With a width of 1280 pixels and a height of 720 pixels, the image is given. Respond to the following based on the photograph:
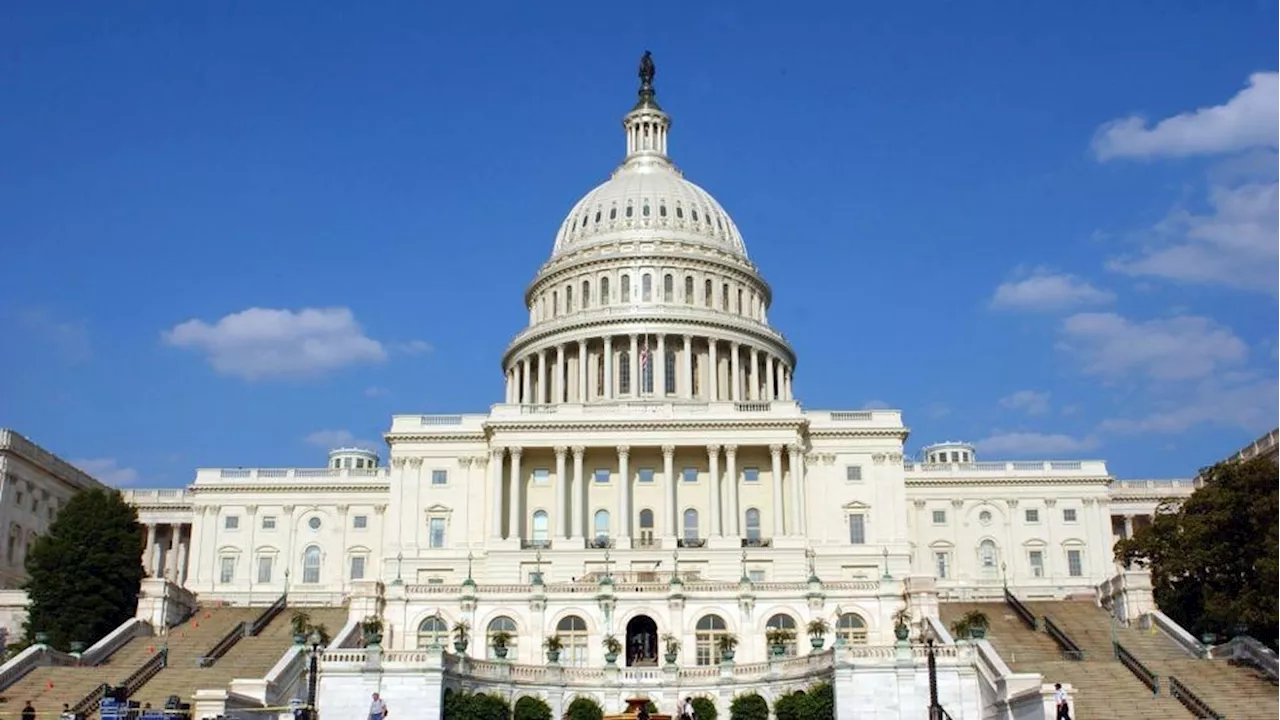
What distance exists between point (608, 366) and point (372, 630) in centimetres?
5155

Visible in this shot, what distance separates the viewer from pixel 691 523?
94.9 metres

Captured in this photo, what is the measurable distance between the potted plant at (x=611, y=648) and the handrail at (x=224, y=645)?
1713 centimetres

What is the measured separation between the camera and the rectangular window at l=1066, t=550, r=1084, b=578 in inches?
4099

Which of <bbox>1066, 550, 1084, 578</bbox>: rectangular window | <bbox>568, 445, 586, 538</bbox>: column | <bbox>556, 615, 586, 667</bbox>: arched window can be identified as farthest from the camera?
<bbox>1066, 550, 1084, 578</bbox>: rectangular window

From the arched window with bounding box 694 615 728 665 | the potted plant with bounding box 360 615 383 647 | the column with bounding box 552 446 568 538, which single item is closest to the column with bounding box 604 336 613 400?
the column with bounding box 552 446 568 538

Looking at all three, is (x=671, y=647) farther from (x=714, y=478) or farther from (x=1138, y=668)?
(x=714, y=478)

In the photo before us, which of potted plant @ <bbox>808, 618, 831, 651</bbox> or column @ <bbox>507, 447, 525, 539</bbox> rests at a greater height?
column @ <bbox>507, 447, 525, 539</bbox>

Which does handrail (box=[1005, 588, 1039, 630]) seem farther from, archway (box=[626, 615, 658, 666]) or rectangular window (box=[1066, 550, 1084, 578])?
rectangular window (box=[1066, 550, 1084, 578])

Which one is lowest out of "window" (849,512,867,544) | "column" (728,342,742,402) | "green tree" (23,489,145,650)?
"green tree" (23,489,145,650)

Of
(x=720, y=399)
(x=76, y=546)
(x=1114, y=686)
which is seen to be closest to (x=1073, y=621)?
(x=1114, y=686)

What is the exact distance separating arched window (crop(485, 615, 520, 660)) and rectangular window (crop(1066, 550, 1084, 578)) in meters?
52.0

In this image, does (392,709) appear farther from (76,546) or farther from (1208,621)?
(1208,621)

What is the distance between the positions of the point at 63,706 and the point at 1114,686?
39933 millimetres

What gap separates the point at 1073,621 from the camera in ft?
233
